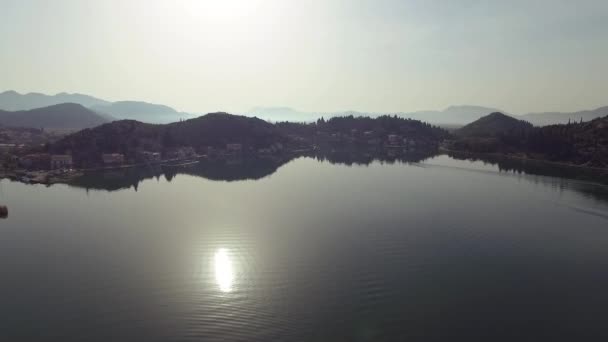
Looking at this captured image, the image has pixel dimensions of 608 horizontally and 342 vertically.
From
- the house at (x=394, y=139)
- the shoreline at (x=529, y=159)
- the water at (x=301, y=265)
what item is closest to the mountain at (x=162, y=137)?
the water at (x=301, y=265)

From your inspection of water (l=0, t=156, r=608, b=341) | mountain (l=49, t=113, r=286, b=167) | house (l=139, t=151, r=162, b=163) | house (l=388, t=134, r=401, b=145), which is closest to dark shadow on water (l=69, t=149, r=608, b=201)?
house (l=139, t=151, r=162, b=163)

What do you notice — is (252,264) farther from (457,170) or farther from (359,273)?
(457,170)

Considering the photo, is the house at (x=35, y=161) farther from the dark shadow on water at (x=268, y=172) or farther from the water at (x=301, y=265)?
the water at (x=301, y=265)

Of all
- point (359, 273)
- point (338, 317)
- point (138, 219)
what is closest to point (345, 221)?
point (359, 273)

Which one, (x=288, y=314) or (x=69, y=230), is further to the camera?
(x=69, y=230)

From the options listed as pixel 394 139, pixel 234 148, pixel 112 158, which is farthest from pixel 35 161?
pixel 394 139

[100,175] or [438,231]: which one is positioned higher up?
[100,175]
